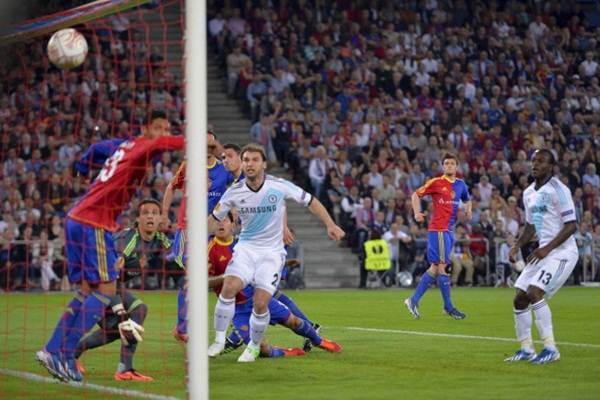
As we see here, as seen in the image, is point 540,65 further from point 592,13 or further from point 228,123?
point 228,123

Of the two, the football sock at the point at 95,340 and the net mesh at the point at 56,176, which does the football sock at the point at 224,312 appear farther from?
the football sock at the point at 95,340

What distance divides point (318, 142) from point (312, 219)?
198cm

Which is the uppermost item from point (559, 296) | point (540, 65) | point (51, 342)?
point (540, 65)

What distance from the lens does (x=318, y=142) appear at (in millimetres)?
27391

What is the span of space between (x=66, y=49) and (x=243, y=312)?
378 cm

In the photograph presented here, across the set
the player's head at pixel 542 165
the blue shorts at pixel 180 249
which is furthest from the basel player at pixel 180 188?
the player's head at pixel 542 165

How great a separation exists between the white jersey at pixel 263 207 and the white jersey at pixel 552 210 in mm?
2283

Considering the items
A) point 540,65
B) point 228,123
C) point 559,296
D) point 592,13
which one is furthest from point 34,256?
point 592,13

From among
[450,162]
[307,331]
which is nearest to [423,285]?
[450,162]

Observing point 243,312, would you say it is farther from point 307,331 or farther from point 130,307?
point 130,307

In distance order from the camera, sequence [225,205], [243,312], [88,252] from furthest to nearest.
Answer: [243,312]
[225,205]
[88,252]

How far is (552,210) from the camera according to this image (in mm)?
10461

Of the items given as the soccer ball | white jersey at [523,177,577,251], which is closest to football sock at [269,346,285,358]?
white jersey at [523,177,577,251]

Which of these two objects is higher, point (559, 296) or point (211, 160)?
point (211, 160)
